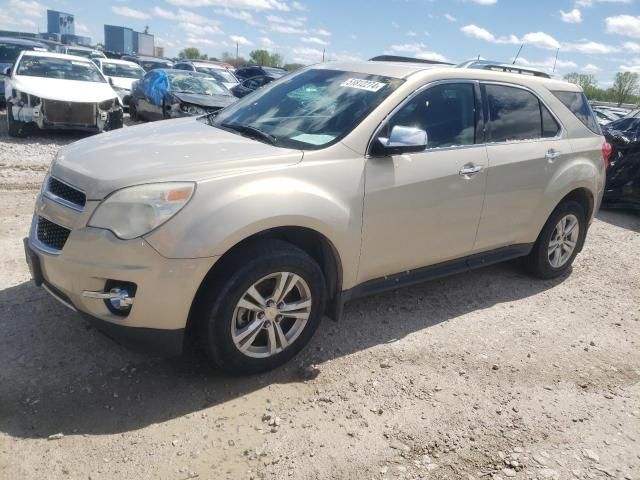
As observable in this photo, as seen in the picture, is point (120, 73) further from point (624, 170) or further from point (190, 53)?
point (190, 53)

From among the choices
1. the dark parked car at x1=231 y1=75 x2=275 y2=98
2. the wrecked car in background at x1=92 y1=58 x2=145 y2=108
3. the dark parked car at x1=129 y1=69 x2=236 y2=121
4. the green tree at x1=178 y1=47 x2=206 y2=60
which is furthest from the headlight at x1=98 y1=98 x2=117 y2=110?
the green tree at x1=178 y1=47 x2=206 y2=60

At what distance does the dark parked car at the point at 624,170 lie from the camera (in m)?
8.01

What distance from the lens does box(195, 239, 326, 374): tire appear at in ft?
9.24

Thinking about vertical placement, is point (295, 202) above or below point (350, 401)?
above

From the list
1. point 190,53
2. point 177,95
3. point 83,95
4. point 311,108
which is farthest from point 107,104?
point 190,53

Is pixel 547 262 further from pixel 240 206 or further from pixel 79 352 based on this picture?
pixel 79 352

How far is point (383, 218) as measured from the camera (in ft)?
11.1

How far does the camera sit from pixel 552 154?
4.43 meters

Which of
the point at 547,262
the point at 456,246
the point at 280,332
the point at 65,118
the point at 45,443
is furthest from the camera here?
the point at 65,118

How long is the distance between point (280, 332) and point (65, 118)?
807 centimetres

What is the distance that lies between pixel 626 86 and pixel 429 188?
6802cm

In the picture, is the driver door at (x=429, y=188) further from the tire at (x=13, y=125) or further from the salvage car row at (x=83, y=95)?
the tire at (x=13, y=125)

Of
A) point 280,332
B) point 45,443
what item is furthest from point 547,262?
point 45,443

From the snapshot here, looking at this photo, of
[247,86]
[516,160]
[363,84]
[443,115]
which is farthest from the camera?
[247,86]
